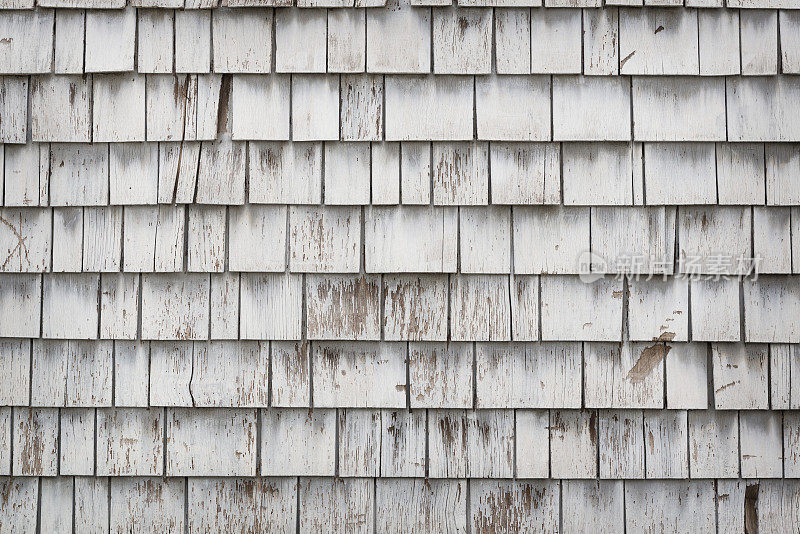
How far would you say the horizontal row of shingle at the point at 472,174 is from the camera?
193 centimetres

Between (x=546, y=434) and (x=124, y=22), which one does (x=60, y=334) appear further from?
(x=546, y=434)

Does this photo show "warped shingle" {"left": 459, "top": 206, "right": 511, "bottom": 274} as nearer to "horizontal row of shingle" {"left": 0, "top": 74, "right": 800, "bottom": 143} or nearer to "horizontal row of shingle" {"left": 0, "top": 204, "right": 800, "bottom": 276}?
"horizontal row of shingle" {"left": 0, "top": 204, "right": 800, "bottom": 276}

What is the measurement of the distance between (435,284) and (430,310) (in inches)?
3.5

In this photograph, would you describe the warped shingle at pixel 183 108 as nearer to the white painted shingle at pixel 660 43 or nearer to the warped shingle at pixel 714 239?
the white painted shingle at pixel 660 43

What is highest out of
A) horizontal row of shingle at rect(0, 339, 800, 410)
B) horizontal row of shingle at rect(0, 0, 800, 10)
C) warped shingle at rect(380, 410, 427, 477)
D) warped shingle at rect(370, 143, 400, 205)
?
horizontal row of shingle at rect(0, 0, 800, 10)

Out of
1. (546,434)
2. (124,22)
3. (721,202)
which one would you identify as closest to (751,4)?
(721,202)

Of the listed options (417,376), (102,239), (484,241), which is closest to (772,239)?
(484,241)

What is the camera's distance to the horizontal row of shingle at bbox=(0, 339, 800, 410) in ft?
6.30

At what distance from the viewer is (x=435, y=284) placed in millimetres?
1931

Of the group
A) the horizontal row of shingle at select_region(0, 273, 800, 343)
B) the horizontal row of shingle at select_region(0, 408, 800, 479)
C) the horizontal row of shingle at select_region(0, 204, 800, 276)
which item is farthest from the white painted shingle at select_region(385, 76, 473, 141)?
the horizontal row of shingle at select_region(0, 408, 800, 479)

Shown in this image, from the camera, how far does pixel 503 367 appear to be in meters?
1.93

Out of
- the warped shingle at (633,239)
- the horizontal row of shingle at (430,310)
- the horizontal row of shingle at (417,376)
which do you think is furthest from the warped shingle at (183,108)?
the warped shingle at (633,239)

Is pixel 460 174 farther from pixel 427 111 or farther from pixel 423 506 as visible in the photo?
pixel 423 506

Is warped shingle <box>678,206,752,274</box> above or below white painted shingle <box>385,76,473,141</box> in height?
below
